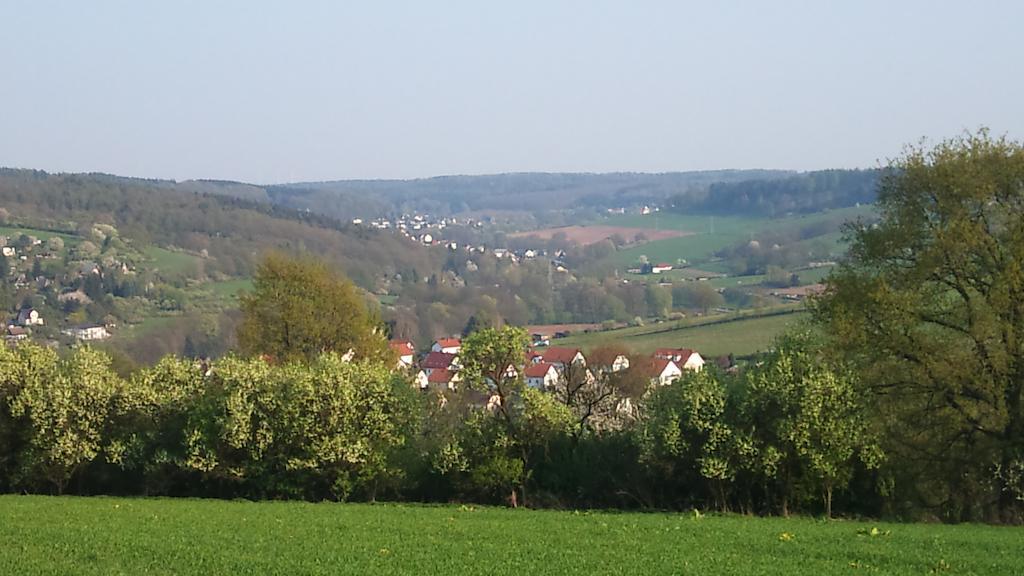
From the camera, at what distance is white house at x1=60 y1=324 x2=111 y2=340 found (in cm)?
10169

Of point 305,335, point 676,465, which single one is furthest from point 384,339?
point 676,465

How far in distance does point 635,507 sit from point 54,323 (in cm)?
8910

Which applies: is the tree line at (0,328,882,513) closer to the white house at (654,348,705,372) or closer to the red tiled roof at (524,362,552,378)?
the red tiled roof at (524,362,552,378)

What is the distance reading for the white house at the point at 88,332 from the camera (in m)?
102

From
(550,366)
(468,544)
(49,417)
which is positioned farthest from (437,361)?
(468,544)

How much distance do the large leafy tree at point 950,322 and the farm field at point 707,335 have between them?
49228 mm

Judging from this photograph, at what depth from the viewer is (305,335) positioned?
156 feet

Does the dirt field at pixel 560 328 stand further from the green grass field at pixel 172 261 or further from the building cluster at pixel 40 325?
the green grass field at pixel 172 261

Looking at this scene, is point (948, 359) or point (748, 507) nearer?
point (948, 359)

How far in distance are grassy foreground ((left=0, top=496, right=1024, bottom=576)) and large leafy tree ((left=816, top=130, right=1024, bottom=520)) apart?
415cm

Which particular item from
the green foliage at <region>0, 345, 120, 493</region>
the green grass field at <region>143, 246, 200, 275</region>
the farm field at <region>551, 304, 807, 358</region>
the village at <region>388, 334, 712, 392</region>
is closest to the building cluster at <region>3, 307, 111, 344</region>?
the green grass field at <region>143, 246, 200, 275</region>

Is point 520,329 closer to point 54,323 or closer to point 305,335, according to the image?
point 305,335

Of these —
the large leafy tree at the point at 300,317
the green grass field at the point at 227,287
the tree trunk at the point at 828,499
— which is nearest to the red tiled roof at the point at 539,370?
the large leafy tree at the point at 300,317

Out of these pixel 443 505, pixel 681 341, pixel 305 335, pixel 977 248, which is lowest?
pixel 681 341
